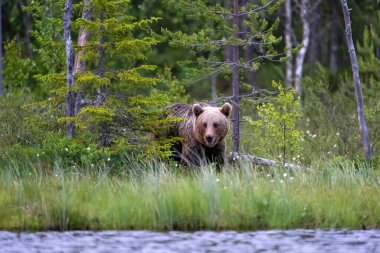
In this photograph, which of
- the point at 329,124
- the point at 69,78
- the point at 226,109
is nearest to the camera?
the point at 69,78

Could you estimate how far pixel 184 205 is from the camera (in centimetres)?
1059

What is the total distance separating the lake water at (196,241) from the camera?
9.47 metres

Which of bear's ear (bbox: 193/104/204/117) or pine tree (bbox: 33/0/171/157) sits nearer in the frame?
pine tree (bbox: 33/0/171/157)

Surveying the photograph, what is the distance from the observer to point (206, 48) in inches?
590

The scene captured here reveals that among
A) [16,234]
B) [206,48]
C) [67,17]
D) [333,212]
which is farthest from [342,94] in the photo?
[16,234]

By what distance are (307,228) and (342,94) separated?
1169 centimetres

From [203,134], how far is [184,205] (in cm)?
322

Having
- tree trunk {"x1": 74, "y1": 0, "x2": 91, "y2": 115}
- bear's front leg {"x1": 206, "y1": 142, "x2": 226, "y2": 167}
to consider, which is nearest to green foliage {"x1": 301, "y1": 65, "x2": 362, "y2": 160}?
bear's front leg {"x1": 206, "y1": 142, "x2": 226, "y2": 167}

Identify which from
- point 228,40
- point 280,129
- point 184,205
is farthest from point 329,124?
point 184,205

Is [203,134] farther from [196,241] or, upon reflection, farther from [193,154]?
[196,241]

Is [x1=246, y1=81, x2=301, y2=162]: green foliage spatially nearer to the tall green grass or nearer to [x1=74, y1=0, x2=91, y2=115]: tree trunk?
[x1=74, y1=0, x2=91, y2=115]: tree trunk

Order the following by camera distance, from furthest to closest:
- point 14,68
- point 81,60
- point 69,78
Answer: point 14,68, point 81,60, point 69,78

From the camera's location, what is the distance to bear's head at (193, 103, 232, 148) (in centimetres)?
1353

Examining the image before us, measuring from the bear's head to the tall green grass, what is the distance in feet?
6.84
